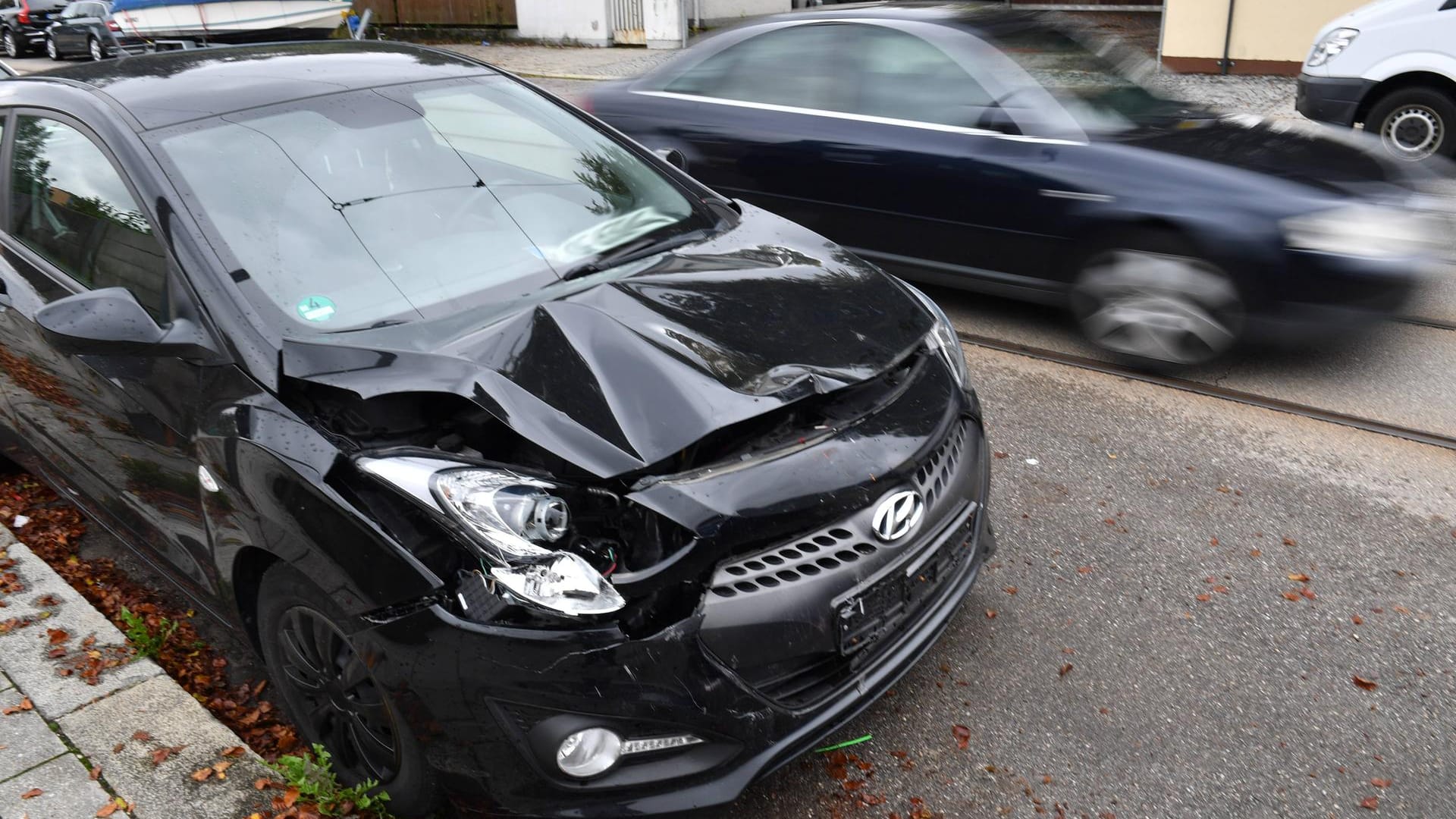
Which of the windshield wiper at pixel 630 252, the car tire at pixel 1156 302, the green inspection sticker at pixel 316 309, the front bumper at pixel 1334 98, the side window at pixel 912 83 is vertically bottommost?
the car tire at pixel 1156 302

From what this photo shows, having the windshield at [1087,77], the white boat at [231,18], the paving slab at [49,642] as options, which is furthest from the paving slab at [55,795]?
the white boat at [231,18]

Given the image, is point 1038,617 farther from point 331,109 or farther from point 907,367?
point 331,109

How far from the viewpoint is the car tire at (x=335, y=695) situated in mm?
2480

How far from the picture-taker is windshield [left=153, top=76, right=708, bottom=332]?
9.62 ft

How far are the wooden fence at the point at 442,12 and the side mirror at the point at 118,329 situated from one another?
22.9 meters

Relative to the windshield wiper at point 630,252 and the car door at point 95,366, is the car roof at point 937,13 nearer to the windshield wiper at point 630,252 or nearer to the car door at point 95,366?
the windshield wiper at point 630,252

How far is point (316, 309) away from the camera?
285 cm

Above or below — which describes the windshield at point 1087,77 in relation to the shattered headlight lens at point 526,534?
above

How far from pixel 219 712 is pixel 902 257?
4042 millimetres

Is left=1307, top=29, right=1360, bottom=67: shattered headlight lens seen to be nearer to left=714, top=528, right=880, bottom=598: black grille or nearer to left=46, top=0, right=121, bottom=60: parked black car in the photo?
left=714, top=528, right=880, bottom=598: black grille

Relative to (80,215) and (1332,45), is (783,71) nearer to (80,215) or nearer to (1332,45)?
(80,215)

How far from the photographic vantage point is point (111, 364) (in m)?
3.09

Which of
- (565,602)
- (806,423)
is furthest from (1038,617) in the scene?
(565,602)

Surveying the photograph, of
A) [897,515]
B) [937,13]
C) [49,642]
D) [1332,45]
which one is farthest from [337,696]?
[1332,45]
